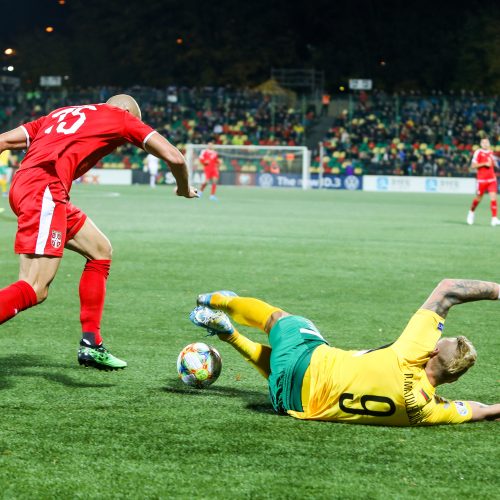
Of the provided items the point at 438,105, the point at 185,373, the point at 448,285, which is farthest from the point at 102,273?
the point at 438,105

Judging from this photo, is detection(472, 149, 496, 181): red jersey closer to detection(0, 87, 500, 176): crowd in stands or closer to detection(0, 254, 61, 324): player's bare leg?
detection(0, 254, 61, 324): player's bare leg

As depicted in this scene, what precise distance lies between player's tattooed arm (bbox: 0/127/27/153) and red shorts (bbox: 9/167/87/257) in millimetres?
248

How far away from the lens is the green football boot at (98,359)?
689 centimetres

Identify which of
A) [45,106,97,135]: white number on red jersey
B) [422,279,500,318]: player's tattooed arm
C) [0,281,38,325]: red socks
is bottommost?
[0,281,38,325]: red socks

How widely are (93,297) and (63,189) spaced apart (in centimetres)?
94

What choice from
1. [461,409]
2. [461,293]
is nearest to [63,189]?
[461,293]

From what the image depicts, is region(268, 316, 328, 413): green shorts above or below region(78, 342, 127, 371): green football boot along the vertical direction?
above

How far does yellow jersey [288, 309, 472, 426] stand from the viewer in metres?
5.41

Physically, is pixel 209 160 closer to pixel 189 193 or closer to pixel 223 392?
pixel 189 193

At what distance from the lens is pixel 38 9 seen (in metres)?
79.8

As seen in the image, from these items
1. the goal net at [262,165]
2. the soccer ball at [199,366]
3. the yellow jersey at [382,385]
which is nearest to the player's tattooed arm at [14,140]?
the soccer ball at [199,366]

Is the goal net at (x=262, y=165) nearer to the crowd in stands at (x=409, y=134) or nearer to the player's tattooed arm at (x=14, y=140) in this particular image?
the crowd in stands at (x=409, y=134)

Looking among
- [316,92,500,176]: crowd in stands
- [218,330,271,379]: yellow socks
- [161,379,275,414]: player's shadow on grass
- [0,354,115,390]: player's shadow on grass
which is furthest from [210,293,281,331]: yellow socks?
[316,92,500,176]: crowd in stands

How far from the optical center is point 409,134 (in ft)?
174
